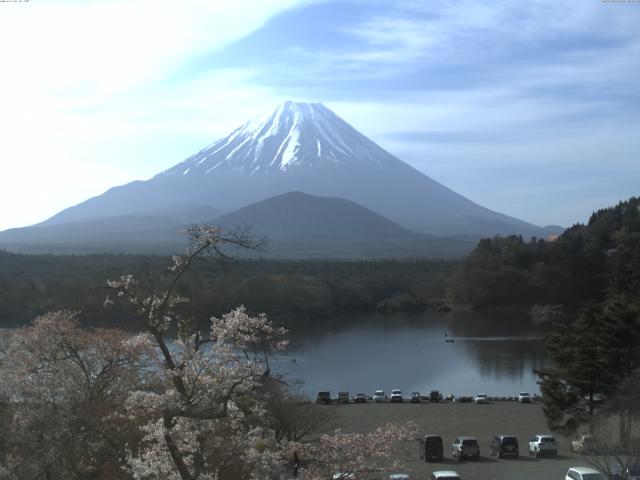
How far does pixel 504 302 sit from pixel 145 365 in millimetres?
29750

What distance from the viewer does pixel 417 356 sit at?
21328mm

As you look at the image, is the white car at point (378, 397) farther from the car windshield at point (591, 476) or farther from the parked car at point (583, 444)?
the car windshield at point (591, 476)

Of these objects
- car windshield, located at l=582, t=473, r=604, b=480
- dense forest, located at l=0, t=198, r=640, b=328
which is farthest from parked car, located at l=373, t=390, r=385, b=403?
dense forest, located at l=0, t=198, r=640, b=328

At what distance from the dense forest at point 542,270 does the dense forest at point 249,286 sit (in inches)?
103

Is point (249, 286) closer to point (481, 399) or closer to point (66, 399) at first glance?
point (481, 399)

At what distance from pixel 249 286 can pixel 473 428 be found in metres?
19.2

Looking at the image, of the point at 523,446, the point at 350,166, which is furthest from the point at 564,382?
the point at 350,166

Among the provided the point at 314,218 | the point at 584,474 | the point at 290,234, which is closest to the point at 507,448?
the point at 584,474

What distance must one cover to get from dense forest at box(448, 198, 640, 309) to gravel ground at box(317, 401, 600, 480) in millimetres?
20663

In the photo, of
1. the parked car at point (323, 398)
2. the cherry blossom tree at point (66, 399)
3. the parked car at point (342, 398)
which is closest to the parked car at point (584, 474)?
the cherry blossom tree at point (66, 399)

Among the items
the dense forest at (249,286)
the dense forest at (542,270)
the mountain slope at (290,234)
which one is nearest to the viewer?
the dense forest at (249,286)

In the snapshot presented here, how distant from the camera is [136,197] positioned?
10200 centimetres

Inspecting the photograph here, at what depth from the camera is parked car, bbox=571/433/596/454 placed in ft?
25.9

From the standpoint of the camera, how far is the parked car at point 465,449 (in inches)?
369
